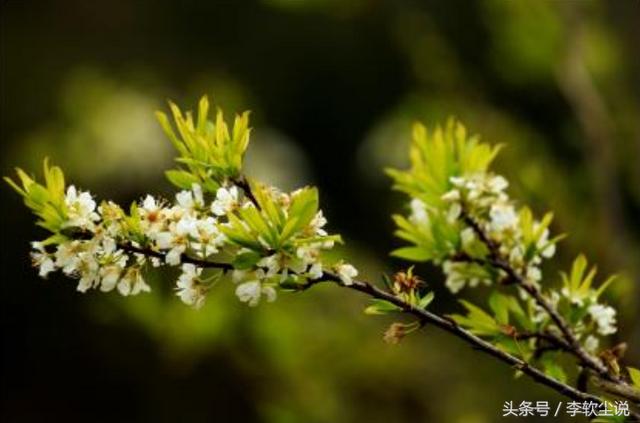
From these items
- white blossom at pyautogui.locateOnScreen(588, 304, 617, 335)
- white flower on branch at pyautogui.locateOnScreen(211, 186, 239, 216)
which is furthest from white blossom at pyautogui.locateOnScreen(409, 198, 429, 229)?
white flower on branch at pyautogui.locateOnScreen(211, 186, 239, 216)

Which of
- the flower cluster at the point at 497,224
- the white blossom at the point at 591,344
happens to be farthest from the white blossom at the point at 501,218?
the white blossom at the point at 591,344

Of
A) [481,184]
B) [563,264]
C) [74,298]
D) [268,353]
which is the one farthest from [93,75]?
[481,184]

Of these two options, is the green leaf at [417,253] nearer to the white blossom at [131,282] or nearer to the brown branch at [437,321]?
the brown branch at [437,321]

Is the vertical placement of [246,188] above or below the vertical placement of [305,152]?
above

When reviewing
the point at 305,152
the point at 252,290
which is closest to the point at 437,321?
the point at 252,290

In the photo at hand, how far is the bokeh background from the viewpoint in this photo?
12.2ft

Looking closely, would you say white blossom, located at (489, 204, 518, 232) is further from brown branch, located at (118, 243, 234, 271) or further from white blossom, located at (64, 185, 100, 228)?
white blossom, located at (64, 185, 100, 228)

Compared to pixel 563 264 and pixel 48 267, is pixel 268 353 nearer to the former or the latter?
pixel 563 264

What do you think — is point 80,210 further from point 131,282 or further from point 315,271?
point 315,271

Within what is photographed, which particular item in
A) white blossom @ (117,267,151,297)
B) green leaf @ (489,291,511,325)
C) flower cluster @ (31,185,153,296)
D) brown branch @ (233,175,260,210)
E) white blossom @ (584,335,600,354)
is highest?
brown branch @ (233,175,260,210)

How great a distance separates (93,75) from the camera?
538 cm

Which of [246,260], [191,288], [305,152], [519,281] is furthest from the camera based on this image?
[305,152]

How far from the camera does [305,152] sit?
A: 6.34 metres

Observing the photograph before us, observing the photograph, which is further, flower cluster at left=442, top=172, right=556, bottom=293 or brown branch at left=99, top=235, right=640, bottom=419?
flower cluster at left=442, top=172, right=556, bottom=293
